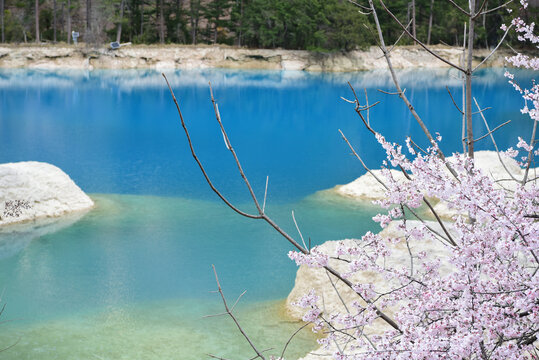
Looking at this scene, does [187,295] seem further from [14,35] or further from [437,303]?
[14,35]

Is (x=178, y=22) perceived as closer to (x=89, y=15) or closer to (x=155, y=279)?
(x=89, y=15)

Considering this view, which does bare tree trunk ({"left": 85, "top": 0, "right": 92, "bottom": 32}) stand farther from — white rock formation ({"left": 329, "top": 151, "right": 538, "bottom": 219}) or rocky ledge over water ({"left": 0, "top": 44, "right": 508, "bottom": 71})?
white rock formation ({"left": 329, "top": 151, "right": 538, "bottom": 219})

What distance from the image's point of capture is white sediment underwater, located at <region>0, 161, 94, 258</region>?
9.26 metres

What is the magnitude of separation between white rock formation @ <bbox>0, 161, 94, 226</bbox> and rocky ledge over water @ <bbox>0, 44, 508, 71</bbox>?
2640 cm

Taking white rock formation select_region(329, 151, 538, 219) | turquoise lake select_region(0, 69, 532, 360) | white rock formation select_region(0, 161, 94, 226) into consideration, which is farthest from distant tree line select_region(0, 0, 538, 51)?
white rock formation select_region(0, 161, 94, 226)

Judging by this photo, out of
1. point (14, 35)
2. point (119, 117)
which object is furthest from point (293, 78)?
point (14, 35)

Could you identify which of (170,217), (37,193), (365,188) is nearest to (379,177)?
(365,188)

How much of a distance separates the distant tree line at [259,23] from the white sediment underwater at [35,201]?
92.1 feet

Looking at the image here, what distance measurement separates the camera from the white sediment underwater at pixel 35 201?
9.26 metres

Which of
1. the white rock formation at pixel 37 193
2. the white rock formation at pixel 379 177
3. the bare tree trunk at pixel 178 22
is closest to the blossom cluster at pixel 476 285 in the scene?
the white rock formation at pixel 37 193

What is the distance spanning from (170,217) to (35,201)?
204cm

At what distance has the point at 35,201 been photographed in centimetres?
977

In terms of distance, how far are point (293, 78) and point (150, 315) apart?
2747 centimetres

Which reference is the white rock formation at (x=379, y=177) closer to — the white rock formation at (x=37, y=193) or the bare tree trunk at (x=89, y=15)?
the white rock formation at (x=37, y=193)
